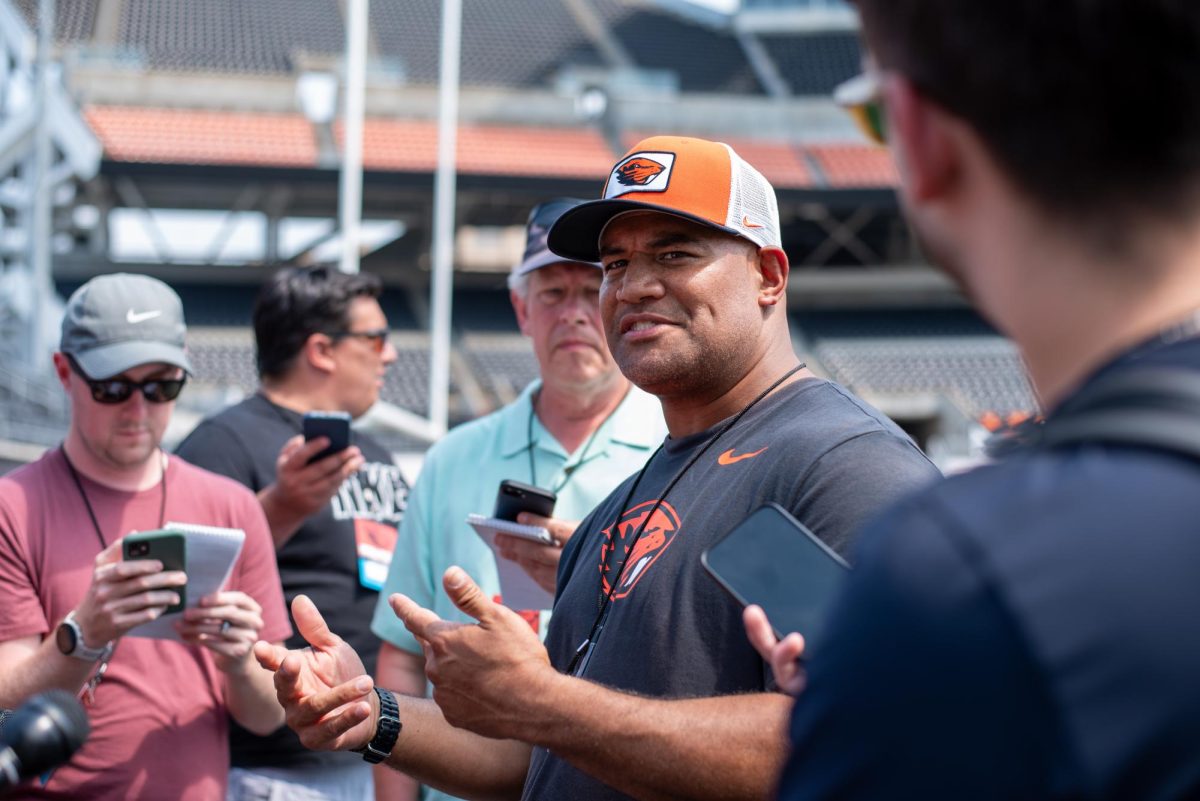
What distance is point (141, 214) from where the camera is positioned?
24.8 m

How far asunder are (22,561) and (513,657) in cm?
178

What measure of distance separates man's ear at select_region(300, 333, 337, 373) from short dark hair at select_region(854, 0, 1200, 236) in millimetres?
3759

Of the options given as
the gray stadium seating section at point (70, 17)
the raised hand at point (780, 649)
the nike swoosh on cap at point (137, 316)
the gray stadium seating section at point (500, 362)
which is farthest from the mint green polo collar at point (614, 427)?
the gray stadium seating section at point (70, 17)

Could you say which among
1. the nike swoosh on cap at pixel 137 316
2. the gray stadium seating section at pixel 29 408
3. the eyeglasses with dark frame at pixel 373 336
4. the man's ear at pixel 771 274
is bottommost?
the gray stadium seating section at pixel 29 408

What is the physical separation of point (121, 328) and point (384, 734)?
1.59 m

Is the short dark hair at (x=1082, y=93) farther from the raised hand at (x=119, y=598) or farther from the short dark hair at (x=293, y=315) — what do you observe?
the short dark hair at (x=293, y=315)

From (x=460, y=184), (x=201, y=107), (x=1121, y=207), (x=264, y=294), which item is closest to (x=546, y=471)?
(x=264, y=294)

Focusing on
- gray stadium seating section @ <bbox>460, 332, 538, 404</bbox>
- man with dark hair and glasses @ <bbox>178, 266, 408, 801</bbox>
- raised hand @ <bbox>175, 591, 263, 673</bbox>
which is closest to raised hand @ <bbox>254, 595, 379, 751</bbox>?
raised hand @ <bbox>175, 591, 263, 673</bbox>

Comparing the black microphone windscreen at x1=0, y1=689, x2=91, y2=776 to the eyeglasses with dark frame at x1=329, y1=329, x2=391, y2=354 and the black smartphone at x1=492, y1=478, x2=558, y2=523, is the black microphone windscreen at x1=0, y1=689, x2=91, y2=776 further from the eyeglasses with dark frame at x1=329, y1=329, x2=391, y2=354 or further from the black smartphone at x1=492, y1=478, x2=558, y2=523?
the eyeglasses with dark frame at x1=329, y1=329, x2=391, y2=354

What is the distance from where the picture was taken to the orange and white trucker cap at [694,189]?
2.30 meters

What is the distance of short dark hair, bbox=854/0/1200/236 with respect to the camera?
86 centimetres

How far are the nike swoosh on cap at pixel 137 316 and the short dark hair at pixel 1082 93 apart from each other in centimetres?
286

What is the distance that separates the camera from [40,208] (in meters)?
16.8

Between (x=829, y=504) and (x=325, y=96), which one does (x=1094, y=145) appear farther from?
(x=325, y=96)
